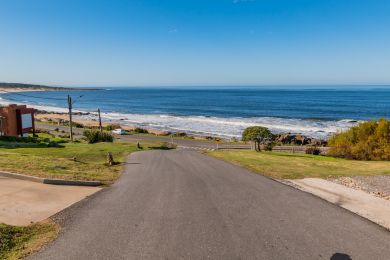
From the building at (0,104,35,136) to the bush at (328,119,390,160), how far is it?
36.9 meters

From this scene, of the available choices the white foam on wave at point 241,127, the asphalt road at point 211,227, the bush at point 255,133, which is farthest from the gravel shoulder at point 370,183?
the white foam on wave at point 241,127

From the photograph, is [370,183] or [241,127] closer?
[370,183]

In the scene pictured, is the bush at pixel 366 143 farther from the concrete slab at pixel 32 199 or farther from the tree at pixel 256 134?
the concrete slab at pixel 32 199

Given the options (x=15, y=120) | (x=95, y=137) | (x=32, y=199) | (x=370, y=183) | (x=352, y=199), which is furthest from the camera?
(x=15, y=120)

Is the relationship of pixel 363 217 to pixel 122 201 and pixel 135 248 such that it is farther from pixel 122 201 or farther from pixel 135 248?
pixel 122 201

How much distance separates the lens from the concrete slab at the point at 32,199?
9539mm

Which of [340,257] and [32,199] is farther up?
[32,199]

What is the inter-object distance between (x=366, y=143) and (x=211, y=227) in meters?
27.0

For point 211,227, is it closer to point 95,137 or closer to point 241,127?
point 95,137

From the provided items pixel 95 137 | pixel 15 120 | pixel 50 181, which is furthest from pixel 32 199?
pixel 15 120

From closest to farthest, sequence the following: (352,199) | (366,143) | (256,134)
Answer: (352,199) < (366,143) < (256,134)

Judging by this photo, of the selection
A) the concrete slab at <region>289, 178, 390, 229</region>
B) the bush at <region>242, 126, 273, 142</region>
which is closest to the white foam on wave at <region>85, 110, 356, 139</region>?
the bush at <region>242, 126, 273, 142</region>

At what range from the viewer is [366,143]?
3105 centimetres

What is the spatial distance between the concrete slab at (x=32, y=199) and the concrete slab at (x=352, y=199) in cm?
922
